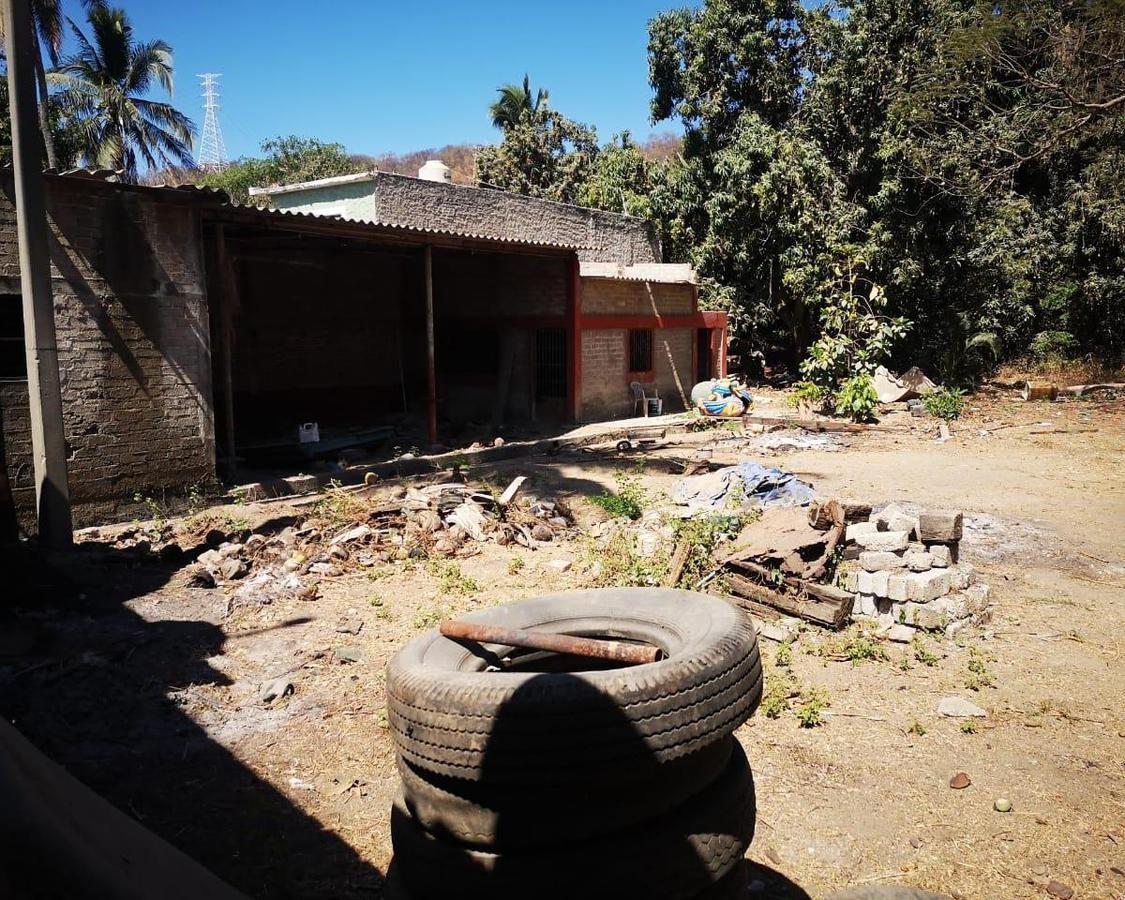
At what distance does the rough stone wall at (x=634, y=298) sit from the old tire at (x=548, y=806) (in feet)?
47.9

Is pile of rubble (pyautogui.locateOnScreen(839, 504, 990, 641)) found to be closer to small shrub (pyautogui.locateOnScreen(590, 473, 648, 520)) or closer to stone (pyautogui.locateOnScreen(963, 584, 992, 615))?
stone (pyautogui.locateOnScreen(963, 584, 992, 615))

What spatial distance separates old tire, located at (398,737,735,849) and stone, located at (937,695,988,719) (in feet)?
9.11

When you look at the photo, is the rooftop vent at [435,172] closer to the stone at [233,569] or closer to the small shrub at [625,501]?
the small shrub at [625,501]

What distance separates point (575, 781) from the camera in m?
2.40

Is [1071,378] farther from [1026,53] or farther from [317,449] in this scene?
[317,449]

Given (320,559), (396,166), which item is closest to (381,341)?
(320,559)

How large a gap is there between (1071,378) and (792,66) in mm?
11483

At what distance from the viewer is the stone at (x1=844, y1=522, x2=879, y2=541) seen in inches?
266

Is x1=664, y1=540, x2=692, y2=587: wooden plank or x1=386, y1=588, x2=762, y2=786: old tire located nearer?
x1=386, y1=588, x2=762, y2=786: old tire

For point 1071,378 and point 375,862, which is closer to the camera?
point 375,862

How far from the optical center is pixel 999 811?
3.79m

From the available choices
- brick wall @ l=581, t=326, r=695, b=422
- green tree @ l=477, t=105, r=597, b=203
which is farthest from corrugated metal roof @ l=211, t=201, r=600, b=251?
green tree @ l=477, t=105, r=597, b=203

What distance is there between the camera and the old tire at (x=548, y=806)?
8.02 feet

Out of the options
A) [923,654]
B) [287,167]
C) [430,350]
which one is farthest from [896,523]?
[287,167]
